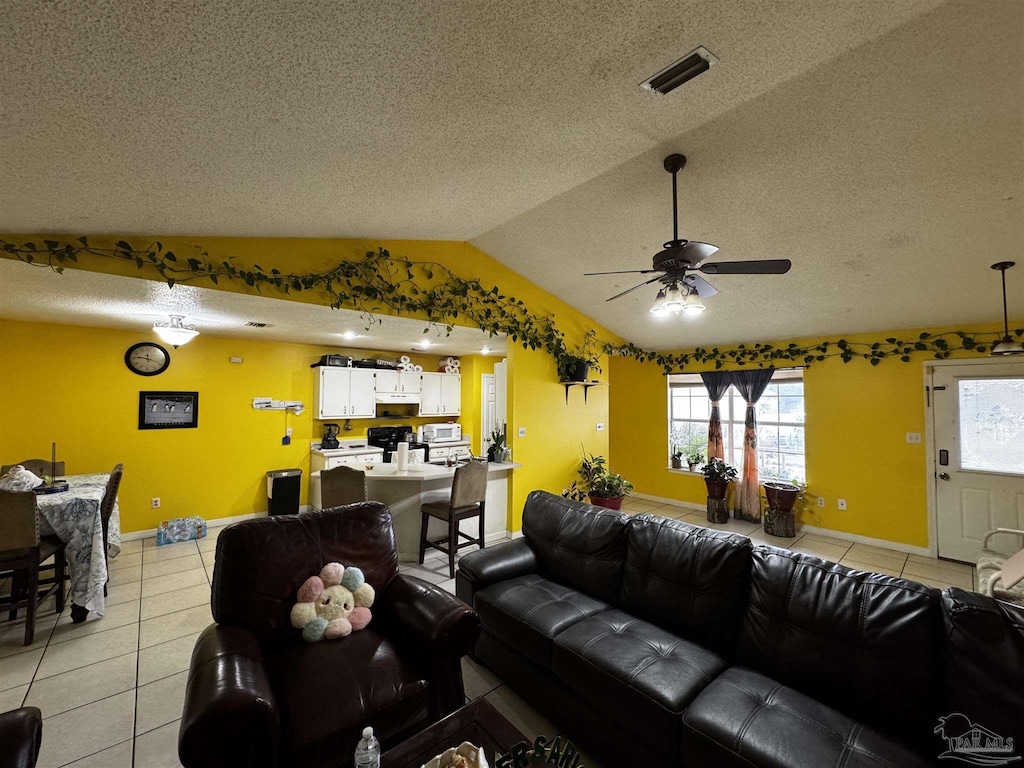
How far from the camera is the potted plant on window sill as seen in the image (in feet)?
17.8

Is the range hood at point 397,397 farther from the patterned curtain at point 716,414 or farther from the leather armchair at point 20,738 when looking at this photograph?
the leather armchair at point 20,738

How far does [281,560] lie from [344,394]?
4.13m

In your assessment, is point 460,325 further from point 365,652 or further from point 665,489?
point 665,489

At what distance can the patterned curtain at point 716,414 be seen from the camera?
578 cm

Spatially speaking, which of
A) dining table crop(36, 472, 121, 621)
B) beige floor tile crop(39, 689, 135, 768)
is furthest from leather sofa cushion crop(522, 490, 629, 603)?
dining table crop(36, 472, 121, 621)

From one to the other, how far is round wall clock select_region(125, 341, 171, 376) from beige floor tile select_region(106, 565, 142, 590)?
209 centimetres

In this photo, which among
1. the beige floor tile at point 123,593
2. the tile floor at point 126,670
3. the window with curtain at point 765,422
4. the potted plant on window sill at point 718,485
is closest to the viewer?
the tile floor at point 126,670

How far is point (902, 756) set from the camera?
131 cm

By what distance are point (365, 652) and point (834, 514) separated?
548 centimetres

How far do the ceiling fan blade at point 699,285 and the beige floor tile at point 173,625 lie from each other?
392 cm

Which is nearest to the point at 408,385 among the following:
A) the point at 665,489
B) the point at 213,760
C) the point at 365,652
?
the point at 665,489

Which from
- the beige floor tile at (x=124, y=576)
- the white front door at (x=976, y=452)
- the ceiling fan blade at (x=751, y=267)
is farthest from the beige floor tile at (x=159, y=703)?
the white front door at (x=976, y=452)

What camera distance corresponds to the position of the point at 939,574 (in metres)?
3.92

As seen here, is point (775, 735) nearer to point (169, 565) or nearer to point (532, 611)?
point (532, 611)
